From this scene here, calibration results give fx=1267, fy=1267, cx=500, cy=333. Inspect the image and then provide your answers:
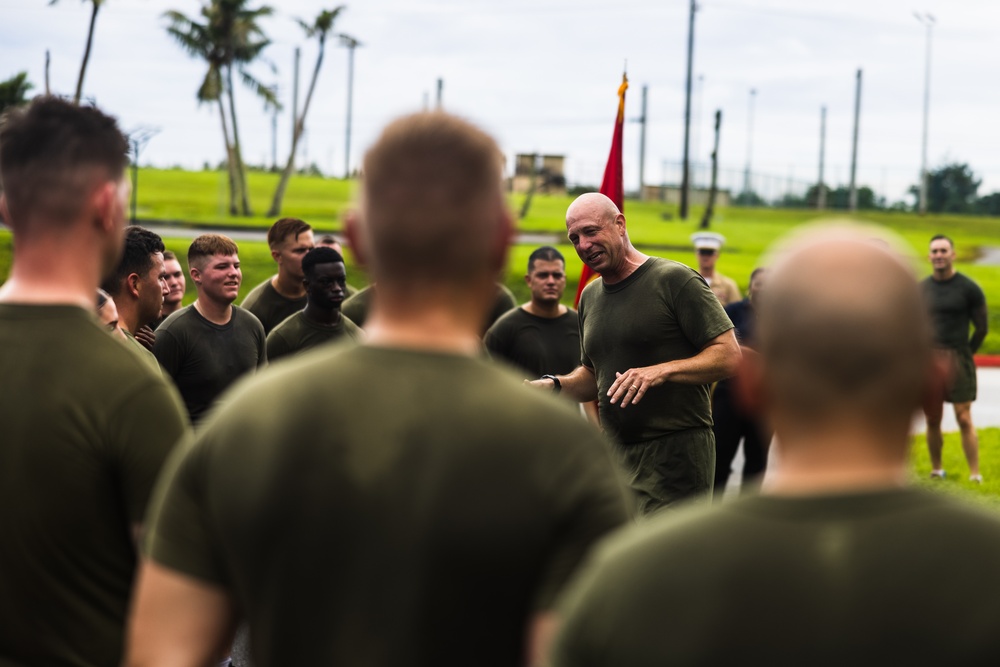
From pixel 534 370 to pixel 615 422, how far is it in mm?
2822

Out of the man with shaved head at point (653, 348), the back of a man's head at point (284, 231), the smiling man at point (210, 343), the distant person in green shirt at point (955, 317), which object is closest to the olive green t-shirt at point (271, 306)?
the back of a man's head at point (284, 231)

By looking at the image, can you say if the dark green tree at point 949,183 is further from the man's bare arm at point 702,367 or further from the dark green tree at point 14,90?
the man's bare arm at point 702,367

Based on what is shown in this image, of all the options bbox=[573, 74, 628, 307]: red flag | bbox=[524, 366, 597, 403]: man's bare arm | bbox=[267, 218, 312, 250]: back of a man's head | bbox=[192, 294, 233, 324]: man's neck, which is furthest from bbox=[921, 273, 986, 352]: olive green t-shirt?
bbox=[192, 294, 233, 324]: man's neck

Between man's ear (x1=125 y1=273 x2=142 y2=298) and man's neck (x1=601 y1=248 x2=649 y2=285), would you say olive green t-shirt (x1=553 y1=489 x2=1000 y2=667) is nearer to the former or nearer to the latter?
man's neck (x1=601 y1=248 x2=649 y2=285)

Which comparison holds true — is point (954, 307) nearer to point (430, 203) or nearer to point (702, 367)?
point (702, 367)

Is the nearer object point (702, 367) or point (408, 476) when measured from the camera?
point (408, 476)

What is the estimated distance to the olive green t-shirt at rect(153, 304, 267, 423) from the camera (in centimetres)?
716

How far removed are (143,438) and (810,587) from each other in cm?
149

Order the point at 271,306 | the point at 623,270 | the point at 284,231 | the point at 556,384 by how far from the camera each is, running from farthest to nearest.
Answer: the point at 284,231 < the point at 271,306 < the point at 556,384 < the point at 623,270

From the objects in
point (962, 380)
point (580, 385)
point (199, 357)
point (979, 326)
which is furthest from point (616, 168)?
point (962, 380)

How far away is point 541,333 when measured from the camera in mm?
Answer: 9633

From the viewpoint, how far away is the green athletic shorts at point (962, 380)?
40.2 ft

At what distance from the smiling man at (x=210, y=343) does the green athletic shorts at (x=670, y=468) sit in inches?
92.2

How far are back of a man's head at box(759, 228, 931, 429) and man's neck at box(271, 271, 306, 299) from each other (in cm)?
776
